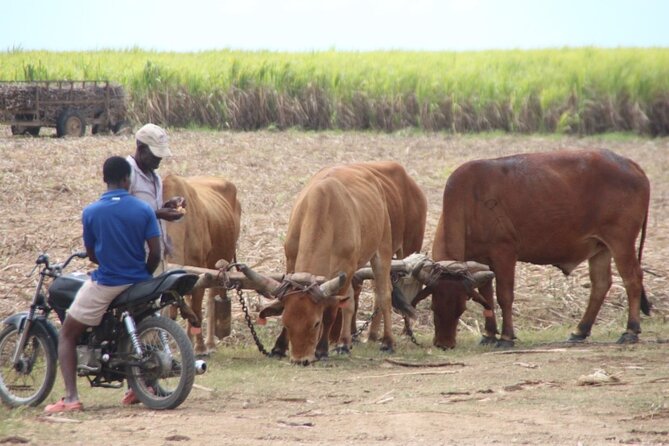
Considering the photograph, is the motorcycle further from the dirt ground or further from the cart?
the cart

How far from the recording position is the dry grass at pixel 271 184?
1401cm

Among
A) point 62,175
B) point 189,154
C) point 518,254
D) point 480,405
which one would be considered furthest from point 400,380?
point 189,154

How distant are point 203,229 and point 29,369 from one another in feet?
10.6

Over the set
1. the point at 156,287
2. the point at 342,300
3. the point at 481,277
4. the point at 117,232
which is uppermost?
the point at 117,232

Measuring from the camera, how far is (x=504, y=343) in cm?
→ 1188

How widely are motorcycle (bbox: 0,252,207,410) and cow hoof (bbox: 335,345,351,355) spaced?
2837 mm

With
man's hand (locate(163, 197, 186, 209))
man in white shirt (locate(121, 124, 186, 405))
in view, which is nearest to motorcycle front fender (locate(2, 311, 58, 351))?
man in white shirt (locate(121, 124, 186, 405))

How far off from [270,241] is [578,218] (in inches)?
163

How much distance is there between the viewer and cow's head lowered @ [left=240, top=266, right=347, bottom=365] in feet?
33.1

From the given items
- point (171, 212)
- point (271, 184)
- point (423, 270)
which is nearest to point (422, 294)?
point (423, 270)

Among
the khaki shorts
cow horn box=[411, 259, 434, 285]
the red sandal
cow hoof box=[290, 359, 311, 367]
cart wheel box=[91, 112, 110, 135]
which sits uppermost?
the khaki shorts

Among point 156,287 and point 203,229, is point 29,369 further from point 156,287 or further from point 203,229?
point 203,229

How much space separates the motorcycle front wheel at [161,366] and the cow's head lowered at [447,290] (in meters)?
3.81

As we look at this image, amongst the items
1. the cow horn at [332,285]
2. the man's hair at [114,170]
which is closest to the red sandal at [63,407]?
the man's hair at [114,170]
